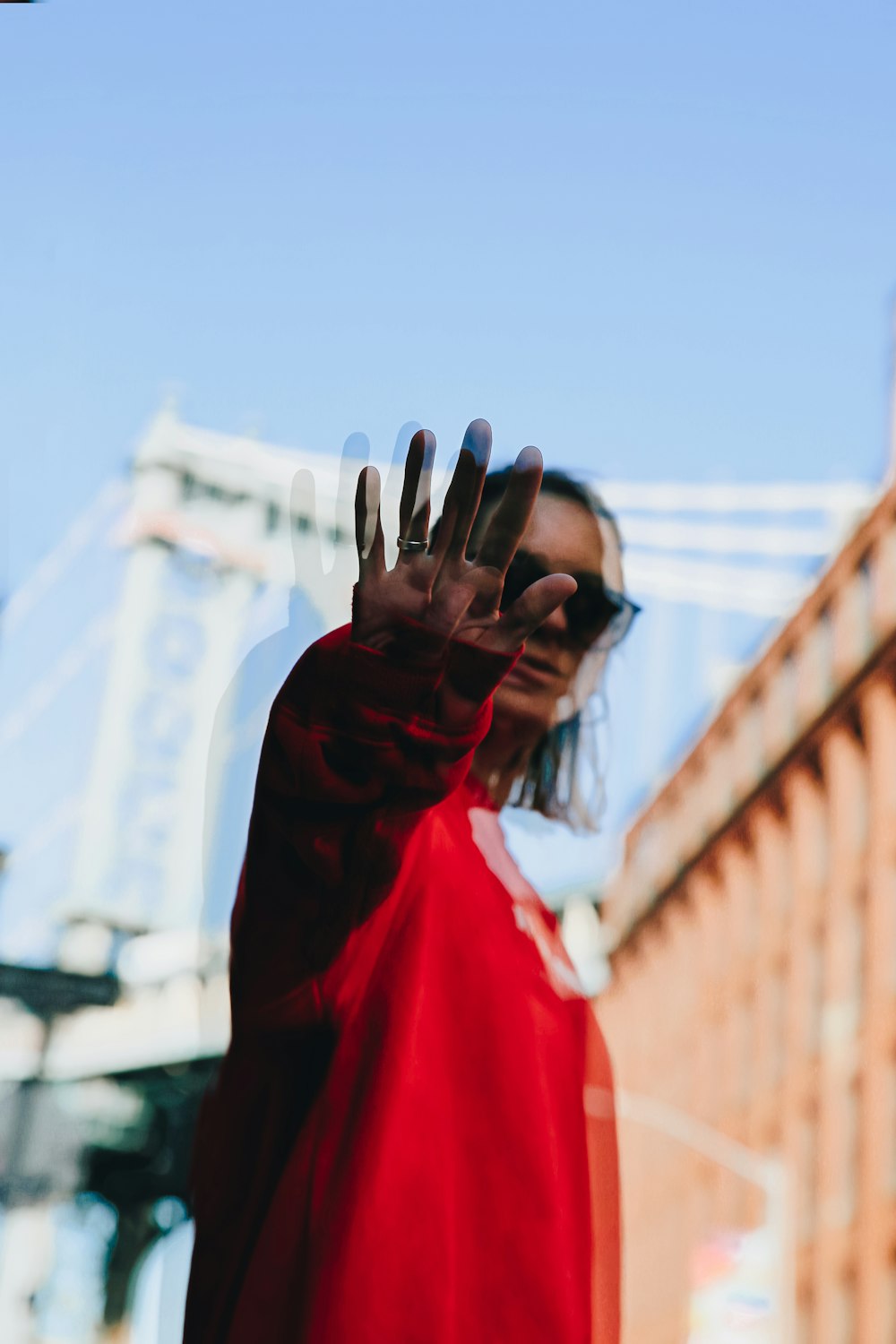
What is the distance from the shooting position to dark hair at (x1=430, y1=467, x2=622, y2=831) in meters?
1.03

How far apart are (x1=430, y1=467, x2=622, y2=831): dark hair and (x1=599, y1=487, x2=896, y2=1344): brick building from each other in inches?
686

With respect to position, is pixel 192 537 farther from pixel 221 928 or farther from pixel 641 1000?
pixel 641 1000

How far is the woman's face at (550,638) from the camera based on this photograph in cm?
99

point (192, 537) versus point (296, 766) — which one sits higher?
point (192, 537)

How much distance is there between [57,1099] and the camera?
5.58ft

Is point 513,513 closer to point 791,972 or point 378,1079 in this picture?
point 378,1079

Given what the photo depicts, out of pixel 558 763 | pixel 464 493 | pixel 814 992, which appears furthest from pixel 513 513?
pixel 814 992

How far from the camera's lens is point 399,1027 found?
2.71ft

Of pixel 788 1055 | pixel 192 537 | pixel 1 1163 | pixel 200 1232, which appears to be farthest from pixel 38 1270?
pixel 788 1055

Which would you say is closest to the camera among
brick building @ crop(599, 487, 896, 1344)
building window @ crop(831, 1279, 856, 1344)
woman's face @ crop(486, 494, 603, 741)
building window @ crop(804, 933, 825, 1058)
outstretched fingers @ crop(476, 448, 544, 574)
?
outstretched fingers @ crop(476, 448, 544, 574)

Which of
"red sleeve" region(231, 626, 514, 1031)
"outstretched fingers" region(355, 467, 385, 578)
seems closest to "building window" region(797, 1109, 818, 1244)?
"red sleeve" region(231, 626, 514, 1031)

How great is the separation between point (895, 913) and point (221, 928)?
21640mm

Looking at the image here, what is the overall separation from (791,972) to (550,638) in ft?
80.7

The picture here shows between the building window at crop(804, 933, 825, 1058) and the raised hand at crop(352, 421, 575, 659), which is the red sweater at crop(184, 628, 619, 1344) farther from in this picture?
the building window at crop(804, 933, 825, 1058)
